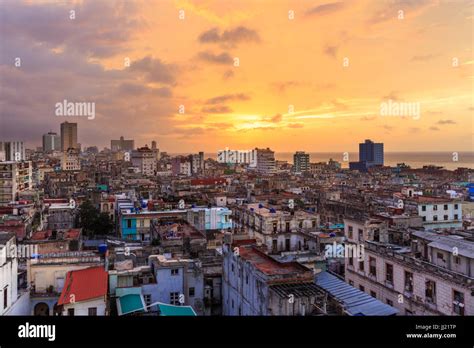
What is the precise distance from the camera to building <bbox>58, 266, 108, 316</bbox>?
17.0 ft

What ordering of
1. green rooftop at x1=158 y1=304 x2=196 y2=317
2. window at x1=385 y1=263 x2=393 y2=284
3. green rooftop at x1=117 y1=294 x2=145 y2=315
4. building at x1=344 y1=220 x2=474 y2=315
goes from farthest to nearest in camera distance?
window at x1=385 y1=263 x2=393 y2=284, green rooftop at x1=117 y1=294 x2=145 y2=315, building at x1=344 y1=220 x2=474 y2=315, green rooftop at x1=158 y1=304 x2=196 y2=317

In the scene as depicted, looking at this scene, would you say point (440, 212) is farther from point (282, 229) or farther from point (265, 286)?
point (265, 286)

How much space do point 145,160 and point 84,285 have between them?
43631mm

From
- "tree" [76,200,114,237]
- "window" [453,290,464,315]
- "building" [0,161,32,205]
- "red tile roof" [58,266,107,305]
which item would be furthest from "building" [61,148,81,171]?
"window" [453,290,464,315]

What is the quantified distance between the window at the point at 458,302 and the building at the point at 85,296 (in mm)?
4202

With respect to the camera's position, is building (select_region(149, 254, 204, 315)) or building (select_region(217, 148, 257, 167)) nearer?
building (select_region(149, 254, 204, 315))

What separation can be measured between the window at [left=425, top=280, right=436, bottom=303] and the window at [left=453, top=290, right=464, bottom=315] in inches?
14.7

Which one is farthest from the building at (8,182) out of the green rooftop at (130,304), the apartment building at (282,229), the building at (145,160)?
the building at (145,160)

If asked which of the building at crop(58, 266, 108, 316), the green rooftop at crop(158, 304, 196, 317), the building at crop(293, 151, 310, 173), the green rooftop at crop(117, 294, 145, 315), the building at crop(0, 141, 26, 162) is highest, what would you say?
the building at crop(0, 141, 26, 162)

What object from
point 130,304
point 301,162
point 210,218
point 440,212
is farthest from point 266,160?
point 130,304

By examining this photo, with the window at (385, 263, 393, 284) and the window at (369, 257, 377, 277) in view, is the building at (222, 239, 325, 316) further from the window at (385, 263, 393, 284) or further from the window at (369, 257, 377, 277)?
the window at (369, 257, 377, 277)

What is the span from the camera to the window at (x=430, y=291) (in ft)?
19.4
